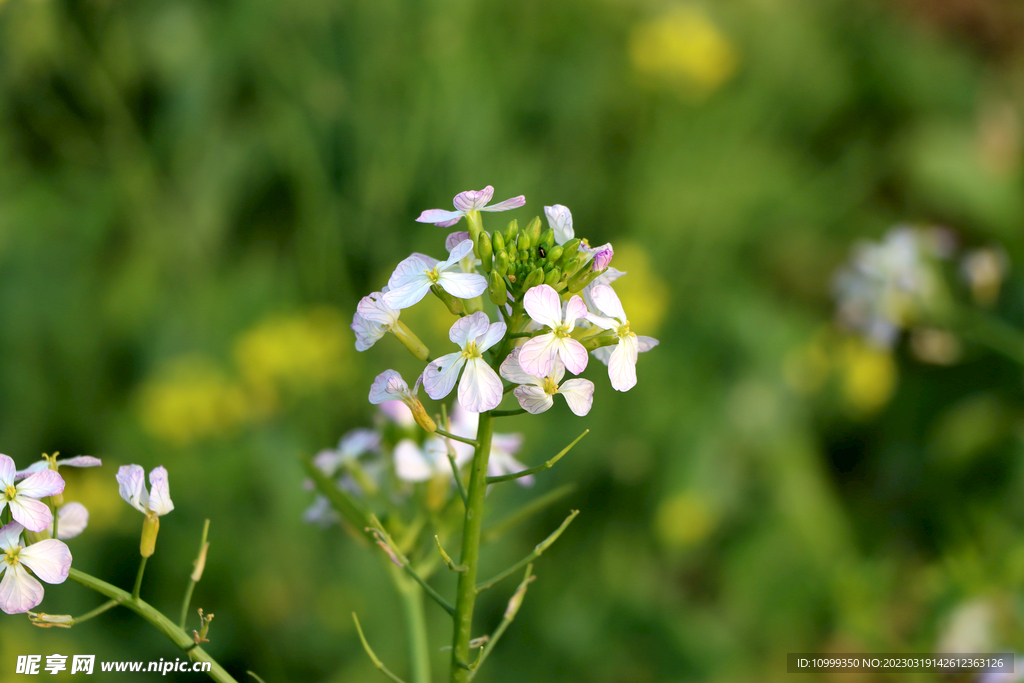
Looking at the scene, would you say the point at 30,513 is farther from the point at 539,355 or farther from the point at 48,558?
the point at 539,355

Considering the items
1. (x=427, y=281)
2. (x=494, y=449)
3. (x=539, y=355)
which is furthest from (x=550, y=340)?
(x=494, y=449)

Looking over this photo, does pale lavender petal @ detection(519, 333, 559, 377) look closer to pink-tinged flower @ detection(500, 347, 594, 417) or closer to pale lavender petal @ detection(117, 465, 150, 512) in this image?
pink-tinged flower @ detection(500, 347, 594, 417)

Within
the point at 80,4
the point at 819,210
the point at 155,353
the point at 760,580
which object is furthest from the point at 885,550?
the point at 80,4

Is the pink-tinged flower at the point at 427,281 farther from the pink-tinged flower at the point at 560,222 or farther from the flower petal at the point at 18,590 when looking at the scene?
the flower petal at the point at 18,590

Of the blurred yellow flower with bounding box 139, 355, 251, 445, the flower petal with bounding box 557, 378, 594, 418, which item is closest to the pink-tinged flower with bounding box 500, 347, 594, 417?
the flower petal with bounding box 557, 378, 594, 418

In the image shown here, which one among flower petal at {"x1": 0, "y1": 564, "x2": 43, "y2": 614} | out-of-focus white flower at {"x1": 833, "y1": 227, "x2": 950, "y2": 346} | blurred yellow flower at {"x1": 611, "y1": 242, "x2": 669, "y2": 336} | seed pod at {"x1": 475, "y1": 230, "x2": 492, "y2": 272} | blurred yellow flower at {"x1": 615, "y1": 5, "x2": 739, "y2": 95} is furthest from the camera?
blurred yellow flower at {"x1": 615, "y1": 5, "x2": 739, "y2": 95}

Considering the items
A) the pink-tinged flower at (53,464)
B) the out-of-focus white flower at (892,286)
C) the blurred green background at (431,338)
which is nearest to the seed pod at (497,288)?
the pink-tinged flower at (53,464)

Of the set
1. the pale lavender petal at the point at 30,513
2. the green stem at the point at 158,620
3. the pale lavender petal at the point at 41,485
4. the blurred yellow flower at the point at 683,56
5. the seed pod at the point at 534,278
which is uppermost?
the blurred yellow flower at the point at 683,56
